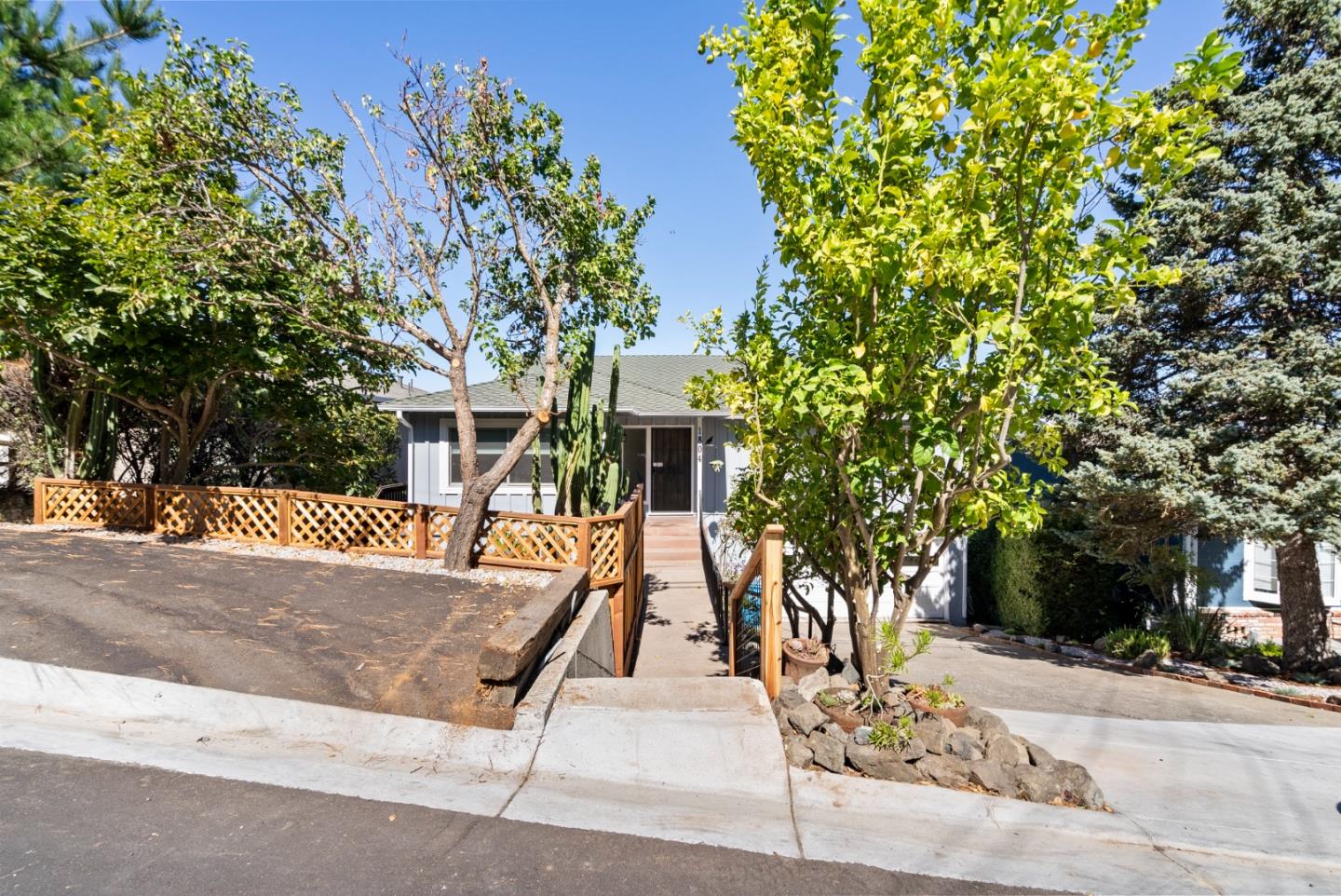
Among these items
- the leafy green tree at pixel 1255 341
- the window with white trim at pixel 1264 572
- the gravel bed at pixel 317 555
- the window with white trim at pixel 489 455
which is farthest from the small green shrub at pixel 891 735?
the window with white trim at pixel 1264 572

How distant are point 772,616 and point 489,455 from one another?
36.6 feet

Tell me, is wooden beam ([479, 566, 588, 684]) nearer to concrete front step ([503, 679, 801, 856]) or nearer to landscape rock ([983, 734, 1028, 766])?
concrete front step ([503, 679, 801, 856])

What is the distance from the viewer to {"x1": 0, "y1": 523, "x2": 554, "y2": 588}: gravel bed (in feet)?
24.5

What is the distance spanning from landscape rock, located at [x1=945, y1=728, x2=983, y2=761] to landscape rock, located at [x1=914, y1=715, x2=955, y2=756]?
3 centimetres

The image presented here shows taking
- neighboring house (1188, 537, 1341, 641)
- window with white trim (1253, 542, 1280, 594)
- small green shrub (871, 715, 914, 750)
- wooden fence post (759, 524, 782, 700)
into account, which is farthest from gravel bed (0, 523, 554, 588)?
window with white trim (1253, 542, 1280, 594)

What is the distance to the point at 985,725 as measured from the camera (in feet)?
12.6

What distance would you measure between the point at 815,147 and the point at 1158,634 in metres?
9.56

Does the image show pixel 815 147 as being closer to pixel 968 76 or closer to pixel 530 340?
pixel 968 76

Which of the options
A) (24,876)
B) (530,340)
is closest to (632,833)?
(24,876)

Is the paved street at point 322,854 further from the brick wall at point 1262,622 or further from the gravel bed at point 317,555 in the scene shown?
the brick wall at point 1262,622

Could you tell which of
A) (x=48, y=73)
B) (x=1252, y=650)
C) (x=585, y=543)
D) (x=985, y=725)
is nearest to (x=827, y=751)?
(x=985, y=725)

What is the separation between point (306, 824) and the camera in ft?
8.72

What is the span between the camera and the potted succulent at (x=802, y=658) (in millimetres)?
5910

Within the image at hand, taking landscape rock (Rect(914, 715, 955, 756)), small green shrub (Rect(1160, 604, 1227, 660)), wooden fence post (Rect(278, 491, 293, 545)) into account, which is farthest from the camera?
small green shrub (Rect(1160, 604, 1227, 660))
